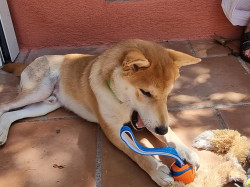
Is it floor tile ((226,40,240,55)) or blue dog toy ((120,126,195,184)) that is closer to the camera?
blue dog toy ((120,126,195,184))

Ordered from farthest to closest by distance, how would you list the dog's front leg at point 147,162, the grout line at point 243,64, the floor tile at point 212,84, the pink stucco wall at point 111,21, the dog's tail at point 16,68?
the pink stucco wall at point 111,21 → the grout line at point 243,64 → the dog's tail at point 16,68 → the floor tile at point 212,84 → the dog's front leg at point 147,162

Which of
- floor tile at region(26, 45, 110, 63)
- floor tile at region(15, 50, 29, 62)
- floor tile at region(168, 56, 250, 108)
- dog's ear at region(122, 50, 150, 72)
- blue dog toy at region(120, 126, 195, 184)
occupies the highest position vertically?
dog's ear at region(122, 50, 150, 72)

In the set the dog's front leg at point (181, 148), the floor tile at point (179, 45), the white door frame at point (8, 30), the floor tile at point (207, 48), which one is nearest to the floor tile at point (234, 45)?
the floor tile at point (207, 48)

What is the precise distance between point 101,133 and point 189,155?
0.85 m

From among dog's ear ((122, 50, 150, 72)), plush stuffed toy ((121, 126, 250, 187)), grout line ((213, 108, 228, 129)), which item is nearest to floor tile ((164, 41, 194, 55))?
grout line ((213, 108, 228, 129))

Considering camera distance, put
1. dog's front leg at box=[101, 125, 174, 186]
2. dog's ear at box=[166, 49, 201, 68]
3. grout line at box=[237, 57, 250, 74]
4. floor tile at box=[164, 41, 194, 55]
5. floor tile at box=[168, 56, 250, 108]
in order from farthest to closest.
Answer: floor tile at box=[164, 41, 194, 55]
grout line at box=[237, 57, 250, 74]
floor tile at box=[168, 56, 250, 108]
dog's ear at box=[166, 49, 201, 68]
dog's front leg at box=[101, 125, 174, 186]

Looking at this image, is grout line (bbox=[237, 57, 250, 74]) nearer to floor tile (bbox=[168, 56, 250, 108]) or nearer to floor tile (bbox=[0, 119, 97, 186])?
floor tile (bbox=[168, 56, 250, 108])

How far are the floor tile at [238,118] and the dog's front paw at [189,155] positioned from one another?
60 centimetres

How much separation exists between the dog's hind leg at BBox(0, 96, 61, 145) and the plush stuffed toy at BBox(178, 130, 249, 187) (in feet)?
4.73

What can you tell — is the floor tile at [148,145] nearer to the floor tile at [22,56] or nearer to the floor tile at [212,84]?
the floor tile at [212,84]

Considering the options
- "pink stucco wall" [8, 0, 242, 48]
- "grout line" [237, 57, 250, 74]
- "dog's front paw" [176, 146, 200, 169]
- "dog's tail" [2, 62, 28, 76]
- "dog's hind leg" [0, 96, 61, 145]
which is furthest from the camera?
"pink stucco wall" [8, 0, 242, 48]

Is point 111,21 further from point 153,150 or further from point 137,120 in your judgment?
point 153,150

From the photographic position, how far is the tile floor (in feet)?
7.52

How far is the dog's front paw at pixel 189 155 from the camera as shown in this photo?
7.34ft
